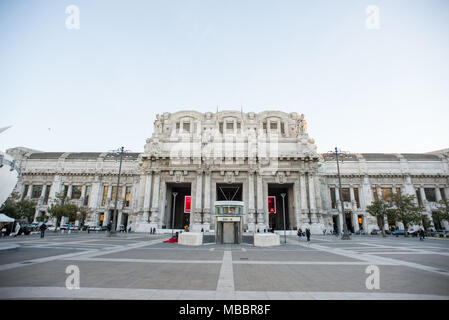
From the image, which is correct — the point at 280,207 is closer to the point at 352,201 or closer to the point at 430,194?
the point at 352,201

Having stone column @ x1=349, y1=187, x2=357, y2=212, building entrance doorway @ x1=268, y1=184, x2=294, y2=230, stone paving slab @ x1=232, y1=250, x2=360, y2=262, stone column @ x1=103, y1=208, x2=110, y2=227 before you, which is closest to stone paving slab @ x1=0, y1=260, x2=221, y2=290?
stone paving slab @ x1=232, y1=250, x2=360, y2=262

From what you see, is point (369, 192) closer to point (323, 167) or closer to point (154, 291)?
point (323, 167)

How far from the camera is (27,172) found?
57031 millimetres

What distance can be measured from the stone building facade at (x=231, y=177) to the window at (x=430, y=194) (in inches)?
8.7

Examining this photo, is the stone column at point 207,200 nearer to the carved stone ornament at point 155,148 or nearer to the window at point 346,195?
the carved stone ornament at point 155,148

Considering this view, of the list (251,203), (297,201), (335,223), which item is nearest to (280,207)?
(297,201)

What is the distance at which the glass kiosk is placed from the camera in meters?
21.6

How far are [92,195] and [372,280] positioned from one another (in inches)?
2421

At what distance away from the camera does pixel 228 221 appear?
21.9m

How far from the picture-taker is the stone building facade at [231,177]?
1750 inches

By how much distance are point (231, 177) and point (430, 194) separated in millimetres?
50441

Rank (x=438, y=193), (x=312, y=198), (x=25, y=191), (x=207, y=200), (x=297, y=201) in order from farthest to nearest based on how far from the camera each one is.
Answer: (x=25, y=191), (x=438, y=193), (x=297, y=201), (x=207, y=200), (x=312, y=198)

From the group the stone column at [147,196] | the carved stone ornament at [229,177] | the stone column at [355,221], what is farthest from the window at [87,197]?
the stone column at [355,221]
